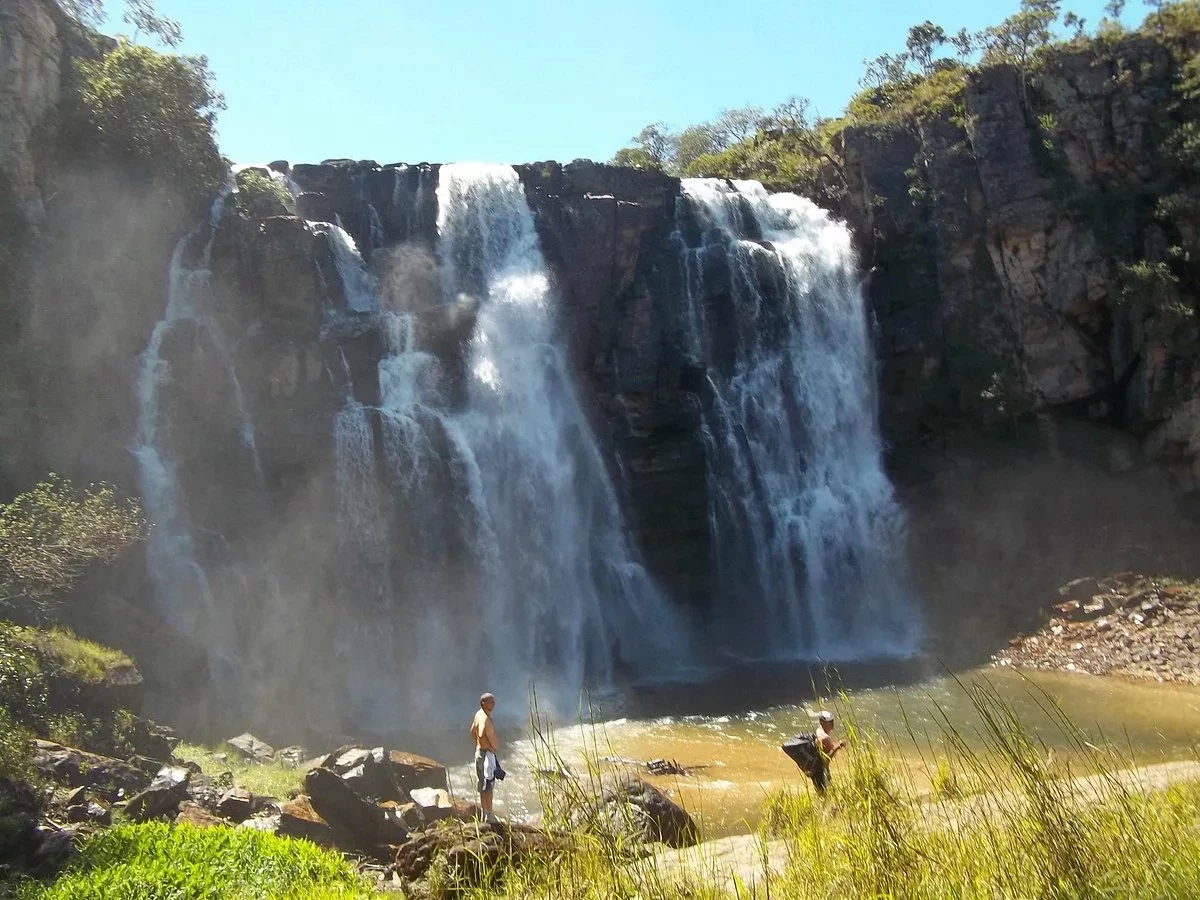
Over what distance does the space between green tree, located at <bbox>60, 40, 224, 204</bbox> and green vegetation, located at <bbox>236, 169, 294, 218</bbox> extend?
4.53 feet

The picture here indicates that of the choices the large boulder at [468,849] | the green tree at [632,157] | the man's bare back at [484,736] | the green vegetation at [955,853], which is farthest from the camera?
the green tree at [632,157]

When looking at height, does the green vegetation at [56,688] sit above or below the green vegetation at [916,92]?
below

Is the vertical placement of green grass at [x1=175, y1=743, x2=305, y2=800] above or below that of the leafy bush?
below

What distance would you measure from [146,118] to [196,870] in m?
25.3

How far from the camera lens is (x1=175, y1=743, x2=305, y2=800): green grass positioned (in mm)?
13617

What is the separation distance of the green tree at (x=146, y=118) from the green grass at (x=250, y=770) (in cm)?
1859

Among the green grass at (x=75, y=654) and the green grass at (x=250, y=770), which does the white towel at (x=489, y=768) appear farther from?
the green grass at (x=75, y=654)

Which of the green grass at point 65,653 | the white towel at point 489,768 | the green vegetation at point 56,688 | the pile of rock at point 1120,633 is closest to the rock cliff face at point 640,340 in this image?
the pile of rock at point 1120,633

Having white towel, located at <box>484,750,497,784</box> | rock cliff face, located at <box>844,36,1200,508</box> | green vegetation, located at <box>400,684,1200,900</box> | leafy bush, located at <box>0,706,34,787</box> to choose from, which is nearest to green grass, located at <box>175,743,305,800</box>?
leafy bush, located at <box>0,706,34,787</box>

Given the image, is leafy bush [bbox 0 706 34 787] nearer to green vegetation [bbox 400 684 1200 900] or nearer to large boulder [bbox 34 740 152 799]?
large boulder [bbox 34 740 152 799]

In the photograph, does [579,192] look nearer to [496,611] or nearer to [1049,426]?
[496,611]

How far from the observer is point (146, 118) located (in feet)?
86.0

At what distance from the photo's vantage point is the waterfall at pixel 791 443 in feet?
86.0

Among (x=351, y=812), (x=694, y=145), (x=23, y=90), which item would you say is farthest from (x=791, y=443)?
(x=694, y=145)
